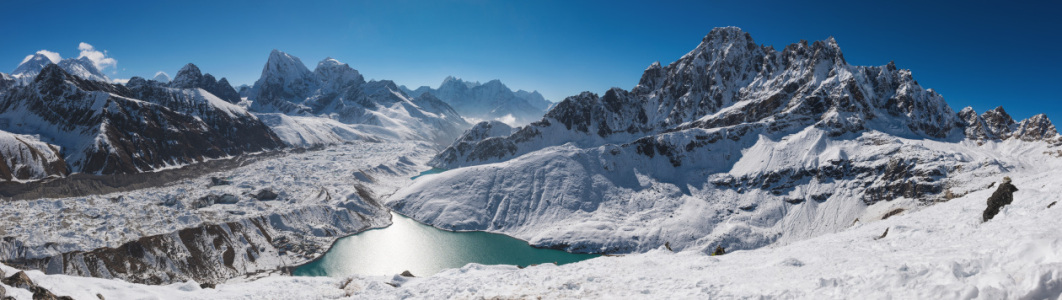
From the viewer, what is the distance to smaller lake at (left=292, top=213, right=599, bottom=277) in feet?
298

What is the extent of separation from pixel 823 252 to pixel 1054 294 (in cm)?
1700

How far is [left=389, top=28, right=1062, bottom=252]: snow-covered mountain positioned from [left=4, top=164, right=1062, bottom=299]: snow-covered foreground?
2884 inches

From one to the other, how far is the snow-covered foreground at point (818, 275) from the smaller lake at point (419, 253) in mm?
47355

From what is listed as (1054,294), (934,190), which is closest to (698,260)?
(1054,294)

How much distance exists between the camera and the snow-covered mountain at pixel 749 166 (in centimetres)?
10788

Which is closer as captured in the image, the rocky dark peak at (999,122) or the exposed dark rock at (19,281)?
the exposed dark rock at (19,281)

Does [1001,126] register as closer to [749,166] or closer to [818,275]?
[749,166]

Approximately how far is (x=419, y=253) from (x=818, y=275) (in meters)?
92.8

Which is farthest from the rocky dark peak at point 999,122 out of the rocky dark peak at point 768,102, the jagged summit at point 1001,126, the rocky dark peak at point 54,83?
the rocky dark peak at point 54,83

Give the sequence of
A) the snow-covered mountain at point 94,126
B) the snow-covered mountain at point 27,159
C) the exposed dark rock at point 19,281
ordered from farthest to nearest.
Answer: the snow-covered mountain at point 94,126 < the snow-covered mountain at point 27,159 < the exposed dark rock at point 19,281

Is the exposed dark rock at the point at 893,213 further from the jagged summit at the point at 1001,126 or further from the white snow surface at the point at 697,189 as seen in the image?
the jagged summit at the point at 1001,126

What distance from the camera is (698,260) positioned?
33.1 meters

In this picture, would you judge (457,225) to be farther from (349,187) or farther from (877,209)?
(877,209)

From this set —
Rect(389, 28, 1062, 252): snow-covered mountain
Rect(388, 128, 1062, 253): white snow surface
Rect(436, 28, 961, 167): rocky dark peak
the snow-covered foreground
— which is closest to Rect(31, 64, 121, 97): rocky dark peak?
Rect(389, 28, 1062, 252): snow-covered mountain
